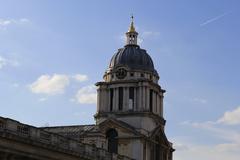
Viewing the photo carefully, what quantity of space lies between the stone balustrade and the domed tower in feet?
123

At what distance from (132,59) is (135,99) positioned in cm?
809

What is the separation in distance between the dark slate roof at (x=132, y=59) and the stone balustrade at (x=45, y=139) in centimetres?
4443

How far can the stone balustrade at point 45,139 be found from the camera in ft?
193

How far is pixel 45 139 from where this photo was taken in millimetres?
65500

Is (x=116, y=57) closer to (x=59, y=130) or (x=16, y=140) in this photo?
(x=59, y=130)

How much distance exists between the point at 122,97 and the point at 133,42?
12.4 meters

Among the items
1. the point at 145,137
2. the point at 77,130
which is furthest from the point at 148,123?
the point at 77,130

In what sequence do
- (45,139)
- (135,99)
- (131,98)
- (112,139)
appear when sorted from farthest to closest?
(131,98), (135,99), (112,139), (45,139)

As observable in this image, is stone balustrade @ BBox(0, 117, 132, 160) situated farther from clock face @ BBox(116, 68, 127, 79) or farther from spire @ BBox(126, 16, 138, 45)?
spire @ BBox(126, 16, 138, 45)

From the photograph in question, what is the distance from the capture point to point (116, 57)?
125812mm

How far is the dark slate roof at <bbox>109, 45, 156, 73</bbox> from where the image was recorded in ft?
405

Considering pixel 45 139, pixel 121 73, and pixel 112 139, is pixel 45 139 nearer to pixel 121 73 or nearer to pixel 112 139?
pixel 112 139

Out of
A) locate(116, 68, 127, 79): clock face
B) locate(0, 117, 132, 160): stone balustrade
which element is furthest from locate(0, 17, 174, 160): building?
locate(0, 117, 132, 160): stone balustrade

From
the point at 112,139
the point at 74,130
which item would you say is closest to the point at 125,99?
the point at 112,139
